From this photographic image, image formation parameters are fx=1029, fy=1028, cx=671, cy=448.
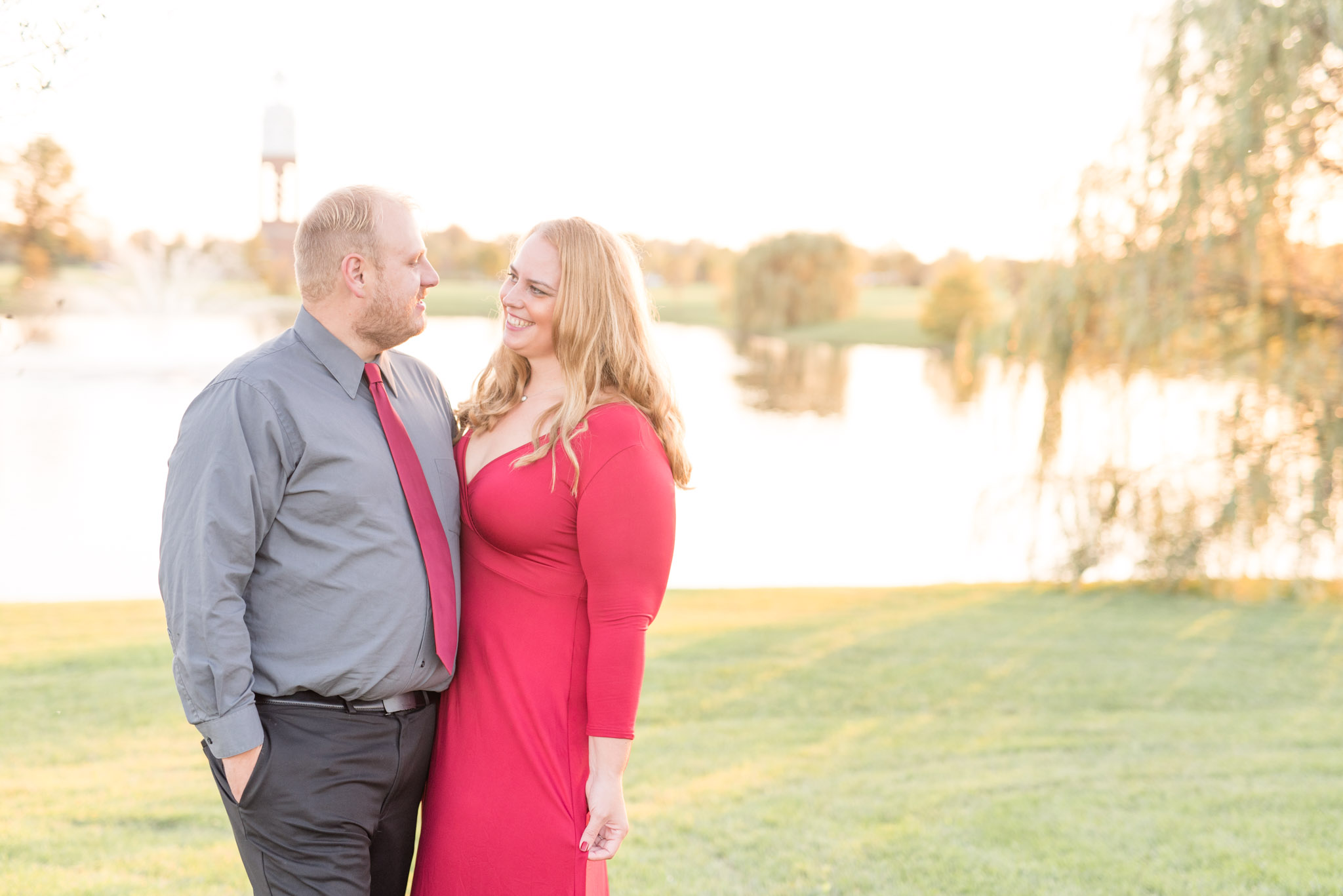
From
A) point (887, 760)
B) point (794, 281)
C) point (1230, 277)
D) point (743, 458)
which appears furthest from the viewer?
point (794, 281)

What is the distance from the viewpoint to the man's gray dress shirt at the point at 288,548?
1930 millimetres

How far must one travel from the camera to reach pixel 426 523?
217cm

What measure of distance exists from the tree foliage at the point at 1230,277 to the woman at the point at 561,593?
7.29 metres

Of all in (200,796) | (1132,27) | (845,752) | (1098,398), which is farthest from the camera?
(1098,398)

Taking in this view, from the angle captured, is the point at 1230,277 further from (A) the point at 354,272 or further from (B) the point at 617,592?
(A) the point at 354,272

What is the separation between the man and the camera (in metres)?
1.94

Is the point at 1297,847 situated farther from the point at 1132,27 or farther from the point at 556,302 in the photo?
the point at 1132,27

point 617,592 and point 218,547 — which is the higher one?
point 218,547

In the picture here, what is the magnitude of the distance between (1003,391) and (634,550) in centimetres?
782

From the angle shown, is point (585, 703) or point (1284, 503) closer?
point (585, 703)

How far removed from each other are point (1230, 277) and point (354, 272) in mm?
8291

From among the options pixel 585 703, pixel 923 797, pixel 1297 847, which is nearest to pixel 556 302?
pixel 585 703

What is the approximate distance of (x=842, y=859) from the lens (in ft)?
12.3

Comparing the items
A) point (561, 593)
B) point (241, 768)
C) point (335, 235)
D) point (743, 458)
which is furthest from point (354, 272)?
point (743, 458)
